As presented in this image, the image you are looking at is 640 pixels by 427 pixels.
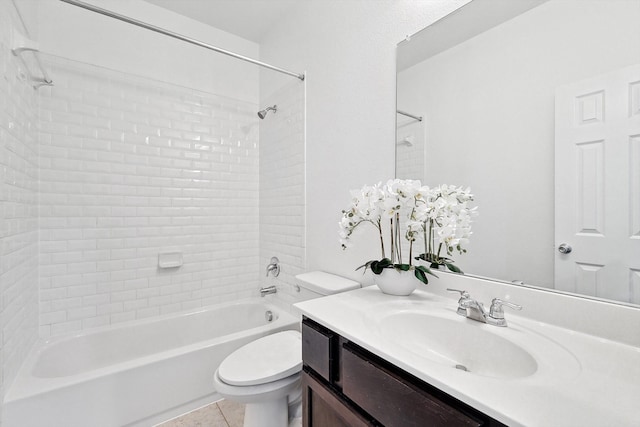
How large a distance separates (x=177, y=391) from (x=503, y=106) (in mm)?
2101

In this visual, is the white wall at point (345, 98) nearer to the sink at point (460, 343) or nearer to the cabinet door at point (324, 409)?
the sink at point (460, 343)

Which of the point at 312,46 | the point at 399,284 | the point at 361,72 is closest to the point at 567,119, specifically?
the point at 399,284

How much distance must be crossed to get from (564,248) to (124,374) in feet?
6.46

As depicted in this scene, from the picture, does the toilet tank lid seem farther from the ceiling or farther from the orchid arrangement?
the ceiling

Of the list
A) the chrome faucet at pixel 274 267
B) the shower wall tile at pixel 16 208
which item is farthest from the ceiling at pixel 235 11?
the chrome faucet at pixel 274 267

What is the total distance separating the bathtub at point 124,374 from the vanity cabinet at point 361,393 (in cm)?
94

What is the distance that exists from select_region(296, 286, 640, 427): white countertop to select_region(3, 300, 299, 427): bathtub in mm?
1091

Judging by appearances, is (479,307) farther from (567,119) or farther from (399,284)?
(567,119)

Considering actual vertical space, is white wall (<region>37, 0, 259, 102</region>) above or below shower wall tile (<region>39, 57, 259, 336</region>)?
above

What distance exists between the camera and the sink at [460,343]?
2.50 ft

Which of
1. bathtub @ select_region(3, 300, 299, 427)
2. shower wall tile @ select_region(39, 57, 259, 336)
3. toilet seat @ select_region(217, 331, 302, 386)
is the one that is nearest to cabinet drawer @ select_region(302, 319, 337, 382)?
toilet seat @ select_region(217, 331, 302, 386)

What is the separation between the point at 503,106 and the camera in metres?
1.01

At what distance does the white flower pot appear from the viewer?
1150 mm

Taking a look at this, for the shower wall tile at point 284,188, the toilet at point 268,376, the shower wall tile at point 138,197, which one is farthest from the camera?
the shower wall tile at point 284,188
